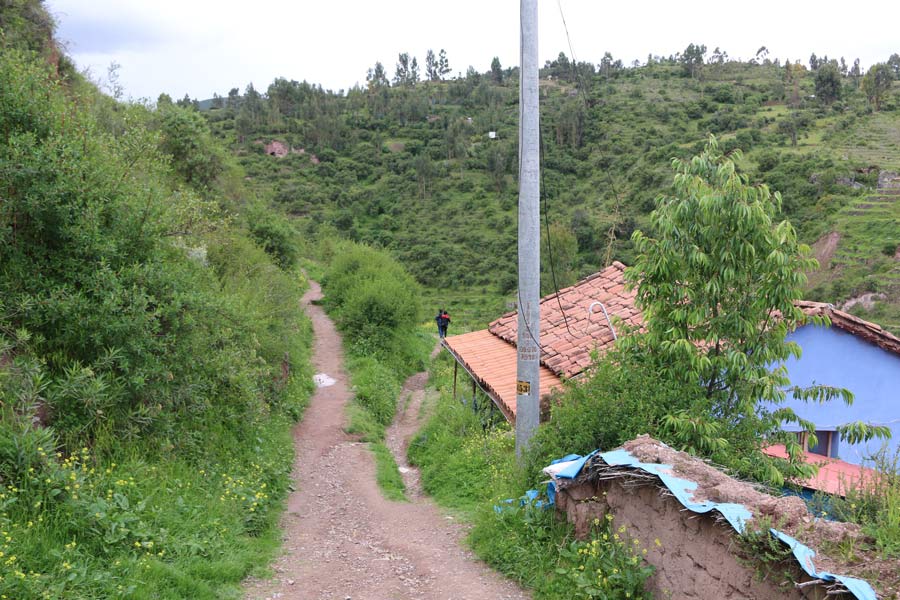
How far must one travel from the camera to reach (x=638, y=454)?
216 inches

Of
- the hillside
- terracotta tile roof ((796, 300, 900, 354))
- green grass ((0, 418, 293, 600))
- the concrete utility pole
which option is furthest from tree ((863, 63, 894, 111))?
green grass ((0, 418, 293, 600))

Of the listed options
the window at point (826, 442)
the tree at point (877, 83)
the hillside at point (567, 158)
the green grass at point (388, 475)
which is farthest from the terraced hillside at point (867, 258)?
the tree at point (877, 83)

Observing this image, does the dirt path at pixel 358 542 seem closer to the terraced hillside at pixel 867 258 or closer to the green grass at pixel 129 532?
the green grass at pixel 129 532

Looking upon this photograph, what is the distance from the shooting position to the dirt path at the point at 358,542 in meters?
6.24

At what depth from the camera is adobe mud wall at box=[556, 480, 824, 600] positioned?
423 centimetres

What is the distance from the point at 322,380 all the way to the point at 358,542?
11.9 metres

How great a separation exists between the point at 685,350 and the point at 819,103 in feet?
183

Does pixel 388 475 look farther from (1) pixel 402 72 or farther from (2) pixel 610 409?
(1) pixel 402 72

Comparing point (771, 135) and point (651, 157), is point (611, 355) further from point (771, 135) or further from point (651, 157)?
point (771, 135)

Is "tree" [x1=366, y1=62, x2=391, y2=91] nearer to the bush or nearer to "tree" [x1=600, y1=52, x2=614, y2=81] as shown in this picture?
"tree" [x1=600, y1=52, x2=614, y2=81]

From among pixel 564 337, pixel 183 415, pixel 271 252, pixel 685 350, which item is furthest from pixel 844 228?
pixel 183 415

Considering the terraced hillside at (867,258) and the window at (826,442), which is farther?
the terraced hillside at (867,258)

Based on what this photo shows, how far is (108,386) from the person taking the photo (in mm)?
7094

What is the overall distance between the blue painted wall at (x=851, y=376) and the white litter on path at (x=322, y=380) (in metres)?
13.2
